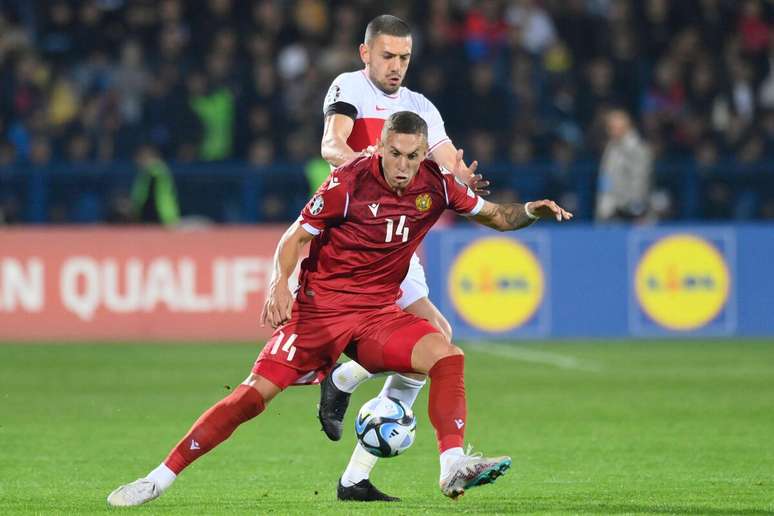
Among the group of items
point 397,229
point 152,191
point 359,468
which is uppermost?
point 397,229

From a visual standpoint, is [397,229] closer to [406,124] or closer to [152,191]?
[406,124]

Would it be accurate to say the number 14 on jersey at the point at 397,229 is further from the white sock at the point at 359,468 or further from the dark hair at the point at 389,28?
Result: the dark hair at the point at 389,28

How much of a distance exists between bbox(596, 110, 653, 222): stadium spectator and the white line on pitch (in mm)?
2584

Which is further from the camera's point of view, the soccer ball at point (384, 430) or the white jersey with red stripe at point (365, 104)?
the white jersey with red stripe at point (365, 104)

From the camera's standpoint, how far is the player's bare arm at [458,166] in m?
7.64

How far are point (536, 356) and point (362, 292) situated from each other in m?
9.06

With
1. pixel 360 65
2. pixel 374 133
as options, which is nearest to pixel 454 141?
pixel 360 65

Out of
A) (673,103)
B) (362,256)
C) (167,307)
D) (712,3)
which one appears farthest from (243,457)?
(712,3)

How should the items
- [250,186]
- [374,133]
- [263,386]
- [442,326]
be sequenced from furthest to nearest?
[250,186] → [374,133] → [442,326] → [263,386]

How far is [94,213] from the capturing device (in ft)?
62.4

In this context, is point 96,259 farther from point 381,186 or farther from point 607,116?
point 381,186

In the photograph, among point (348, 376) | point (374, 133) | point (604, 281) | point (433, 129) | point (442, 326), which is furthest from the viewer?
point (604, 281)

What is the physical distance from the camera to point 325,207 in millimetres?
7238

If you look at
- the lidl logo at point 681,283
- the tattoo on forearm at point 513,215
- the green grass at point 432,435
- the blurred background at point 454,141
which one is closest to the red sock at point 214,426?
the green grass at point 432,435
